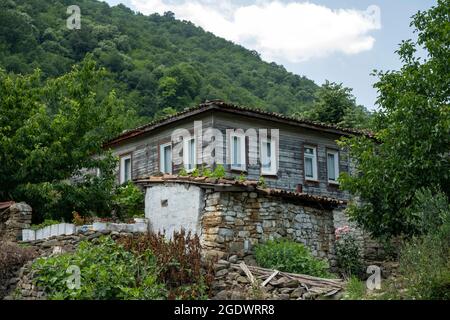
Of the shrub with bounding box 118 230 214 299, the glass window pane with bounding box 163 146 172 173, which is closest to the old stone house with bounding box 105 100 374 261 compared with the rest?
the glass window pane with bounding box 163 146 172 173

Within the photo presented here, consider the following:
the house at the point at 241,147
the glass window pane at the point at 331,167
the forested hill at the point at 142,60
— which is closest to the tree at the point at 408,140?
the house at the point at 241,147

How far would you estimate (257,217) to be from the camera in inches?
640

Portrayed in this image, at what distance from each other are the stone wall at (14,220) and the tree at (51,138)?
4.33ft

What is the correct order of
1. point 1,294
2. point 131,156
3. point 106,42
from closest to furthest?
point 1,294
point 131,156
point 106,42

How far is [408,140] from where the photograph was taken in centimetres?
1719

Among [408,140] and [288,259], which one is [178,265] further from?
[408,140]

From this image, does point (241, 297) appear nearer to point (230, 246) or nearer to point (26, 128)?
point (230, 246)

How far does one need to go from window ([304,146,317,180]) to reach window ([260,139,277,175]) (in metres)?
1.71

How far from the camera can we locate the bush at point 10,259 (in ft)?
46.9

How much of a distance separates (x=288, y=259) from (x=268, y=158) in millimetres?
8081

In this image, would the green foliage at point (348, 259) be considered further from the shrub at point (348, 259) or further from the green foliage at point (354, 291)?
the green foliage at point (354, 291)

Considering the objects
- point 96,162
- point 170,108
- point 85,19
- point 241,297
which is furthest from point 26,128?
point 85,19

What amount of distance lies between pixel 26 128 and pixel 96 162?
216 cm

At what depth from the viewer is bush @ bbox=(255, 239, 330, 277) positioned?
1512 cm
